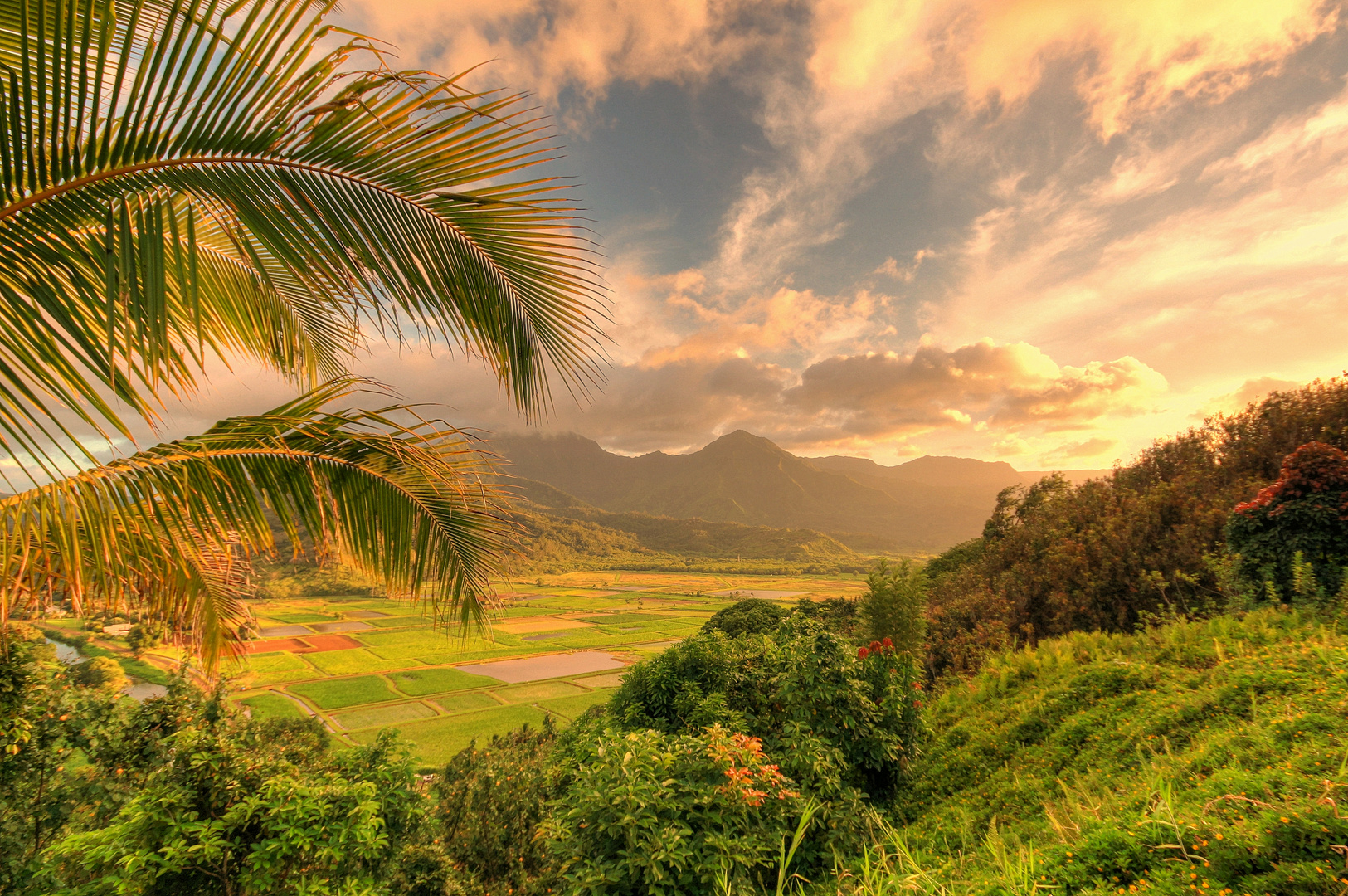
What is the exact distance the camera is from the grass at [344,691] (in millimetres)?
37125

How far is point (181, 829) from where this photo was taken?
17.3 feet

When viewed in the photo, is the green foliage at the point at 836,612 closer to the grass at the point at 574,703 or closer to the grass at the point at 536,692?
the grass at the point at 574,703

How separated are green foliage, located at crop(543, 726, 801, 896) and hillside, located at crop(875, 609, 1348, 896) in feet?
3.47

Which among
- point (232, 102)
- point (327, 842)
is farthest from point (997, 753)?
point (232, 102)

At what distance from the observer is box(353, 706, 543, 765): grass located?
2977cm

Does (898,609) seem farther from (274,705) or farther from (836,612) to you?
(274,705)

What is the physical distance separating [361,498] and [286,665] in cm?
5641

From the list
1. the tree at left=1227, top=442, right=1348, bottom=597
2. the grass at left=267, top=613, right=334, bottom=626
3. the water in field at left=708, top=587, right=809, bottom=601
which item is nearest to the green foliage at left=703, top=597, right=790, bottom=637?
the tree at left=1227, top=442, right=1348, bottom=597

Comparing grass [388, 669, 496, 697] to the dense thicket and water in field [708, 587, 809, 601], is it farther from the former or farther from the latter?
the dense thicket

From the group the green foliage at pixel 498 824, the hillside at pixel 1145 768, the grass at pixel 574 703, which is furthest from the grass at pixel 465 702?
the hillside at pixel 1145 768

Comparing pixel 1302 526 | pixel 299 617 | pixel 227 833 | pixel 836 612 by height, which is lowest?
pixel 299 617

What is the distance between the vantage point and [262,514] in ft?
8.91

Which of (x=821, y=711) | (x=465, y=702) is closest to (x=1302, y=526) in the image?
(x=821, y=711)

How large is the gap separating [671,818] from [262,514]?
11.1 feet
